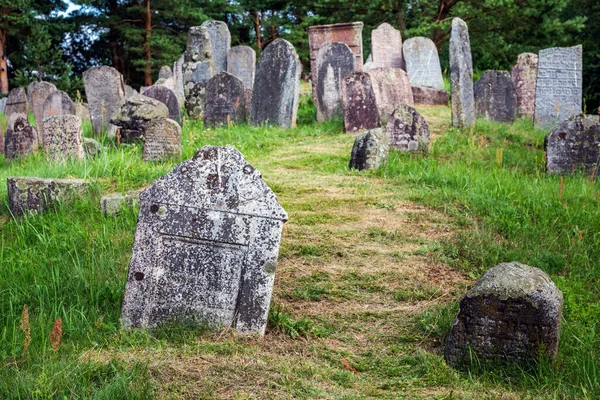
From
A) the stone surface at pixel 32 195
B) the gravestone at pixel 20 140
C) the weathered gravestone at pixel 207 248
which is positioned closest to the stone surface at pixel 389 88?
the gravestone at pixel 20 140

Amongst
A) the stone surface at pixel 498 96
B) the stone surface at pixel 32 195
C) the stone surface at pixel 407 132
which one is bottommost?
the stone surface at pixel 32 195

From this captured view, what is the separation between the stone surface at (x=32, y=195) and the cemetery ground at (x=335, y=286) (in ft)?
0.55

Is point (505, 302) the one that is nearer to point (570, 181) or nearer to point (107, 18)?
point (570, 181)

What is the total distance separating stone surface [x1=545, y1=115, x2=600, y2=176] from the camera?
27.4 feet

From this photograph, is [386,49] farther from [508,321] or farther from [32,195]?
[508,321]

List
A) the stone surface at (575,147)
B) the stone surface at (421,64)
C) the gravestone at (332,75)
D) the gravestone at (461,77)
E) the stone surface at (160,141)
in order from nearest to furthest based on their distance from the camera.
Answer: the stone surface at (575,147) < the stone surface at (160,141) < the gravestone at (461,77) < the gravestone at (332,75) < the stone surface at (421,64)

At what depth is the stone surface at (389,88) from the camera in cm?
1291

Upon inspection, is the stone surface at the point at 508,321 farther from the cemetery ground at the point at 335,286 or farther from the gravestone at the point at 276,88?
the gravestone at the point at 276,88

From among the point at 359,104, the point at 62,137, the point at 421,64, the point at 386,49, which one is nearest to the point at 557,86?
the point at 359,104

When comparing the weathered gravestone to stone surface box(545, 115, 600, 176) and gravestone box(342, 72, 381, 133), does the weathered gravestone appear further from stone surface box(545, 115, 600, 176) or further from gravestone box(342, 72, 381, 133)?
gravestone box(342, 72, 381, 133)

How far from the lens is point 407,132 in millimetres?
→ 9375

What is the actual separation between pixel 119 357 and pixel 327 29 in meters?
12.6

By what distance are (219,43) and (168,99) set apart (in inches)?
230

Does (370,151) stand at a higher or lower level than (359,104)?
lower
